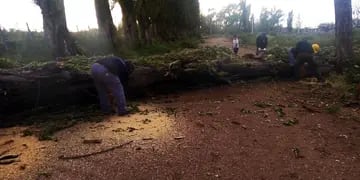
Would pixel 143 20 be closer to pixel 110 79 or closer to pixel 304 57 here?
pixel 304 57

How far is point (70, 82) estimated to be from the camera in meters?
8.09

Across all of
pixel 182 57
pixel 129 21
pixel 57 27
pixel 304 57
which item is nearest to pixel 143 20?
pixel 129 21

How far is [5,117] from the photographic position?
7.31 meters

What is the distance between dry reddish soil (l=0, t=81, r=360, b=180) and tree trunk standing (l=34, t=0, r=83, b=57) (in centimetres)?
581

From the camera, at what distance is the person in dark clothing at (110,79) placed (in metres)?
7.71

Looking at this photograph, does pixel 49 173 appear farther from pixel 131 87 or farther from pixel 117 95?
pixel 131 87

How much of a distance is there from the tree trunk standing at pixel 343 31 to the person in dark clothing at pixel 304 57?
1.18 meters

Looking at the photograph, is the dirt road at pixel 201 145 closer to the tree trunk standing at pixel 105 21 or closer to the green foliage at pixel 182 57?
the green foliage at pixel 182 57

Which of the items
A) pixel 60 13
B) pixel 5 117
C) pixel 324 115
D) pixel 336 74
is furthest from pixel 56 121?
pixel 336 74

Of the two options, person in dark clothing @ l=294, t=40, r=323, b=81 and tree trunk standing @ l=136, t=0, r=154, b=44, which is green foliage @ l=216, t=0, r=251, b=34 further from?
person in dark clothing @ l=294, t=40, r=323, b=81

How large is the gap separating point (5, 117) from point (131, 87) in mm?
2811

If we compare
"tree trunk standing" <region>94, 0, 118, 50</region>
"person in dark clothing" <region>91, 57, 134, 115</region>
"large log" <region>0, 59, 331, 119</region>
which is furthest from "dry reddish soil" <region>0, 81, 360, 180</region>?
"tree trunk standing" <region>94, 0, 118, 50</region>

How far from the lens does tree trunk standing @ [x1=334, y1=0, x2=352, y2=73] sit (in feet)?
43.1

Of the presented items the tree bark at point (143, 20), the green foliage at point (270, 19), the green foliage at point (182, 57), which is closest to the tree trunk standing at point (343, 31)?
the green foliage at point (182, 57)
